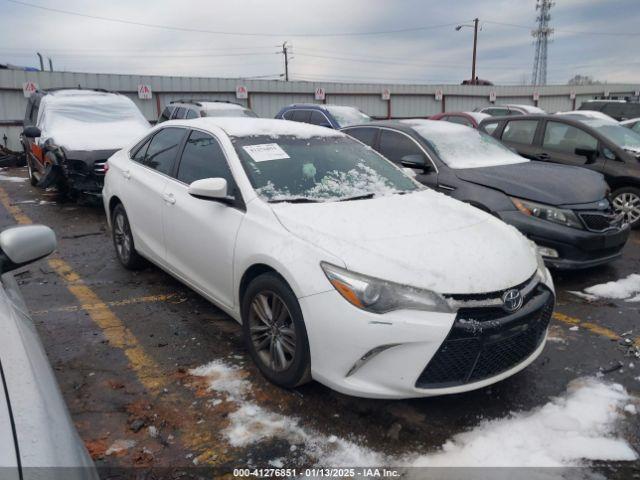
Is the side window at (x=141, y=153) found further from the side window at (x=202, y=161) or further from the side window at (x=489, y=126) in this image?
the side window at (x=489, y=126)

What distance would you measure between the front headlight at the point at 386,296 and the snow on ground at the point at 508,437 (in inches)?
29.3

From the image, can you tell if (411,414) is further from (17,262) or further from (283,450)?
(17,262)

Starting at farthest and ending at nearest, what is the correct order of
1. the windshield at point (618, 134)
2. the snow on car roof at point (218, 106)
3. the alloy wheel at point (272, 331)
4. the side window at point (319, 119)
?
the snow on car roof at point (218, 106), the side window at point (319, 119), the windshield at point (618, 134), the alloy wheel at point (272, 331)

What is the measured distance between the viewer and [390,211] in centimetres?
336

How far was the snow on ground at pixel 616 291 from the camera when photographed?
4777mm

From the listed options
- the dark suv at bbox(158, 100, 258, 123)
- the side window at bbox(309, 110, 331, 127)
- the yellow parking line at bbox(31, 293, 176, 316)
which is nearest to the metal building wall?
the dark suv at bbox(158, 100, 258, 123)

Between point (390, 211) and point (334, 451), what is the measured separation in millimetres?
1530

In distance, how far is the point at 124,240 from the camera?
17.2ft

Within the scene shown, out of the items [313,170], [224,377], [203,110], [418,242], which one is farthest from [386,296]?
[203,110]

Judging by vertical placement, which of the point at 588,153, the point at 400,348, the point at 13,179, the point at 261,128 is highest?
the point at 261,128

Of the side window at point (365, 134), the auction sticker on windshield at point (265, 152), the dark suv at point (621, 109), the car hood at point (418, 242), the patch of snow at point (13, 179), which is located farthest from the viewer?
the dark suv at point (621, 109)

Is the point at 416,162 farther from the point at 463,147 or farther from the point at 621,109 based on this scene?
the point at 621,109

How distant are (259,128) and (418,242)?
1.85 metres

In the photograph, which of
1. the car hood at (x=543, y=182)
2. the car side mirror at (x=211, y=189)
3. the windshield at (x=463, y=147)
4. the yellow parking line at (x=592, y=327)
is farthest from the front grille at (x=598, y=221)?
the car side mirror at (x=211, y=189)
